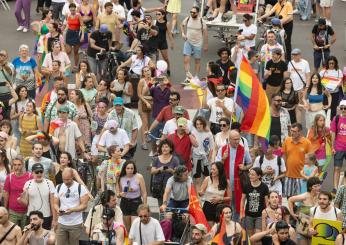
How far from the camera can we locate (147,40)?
27.8m

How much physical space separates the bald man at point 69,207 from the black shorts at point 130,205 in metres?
0.89

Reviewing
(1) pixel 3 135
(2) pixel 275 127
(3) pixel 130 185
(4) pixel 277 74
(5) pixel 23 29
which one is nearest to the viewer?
(3) pixel 130 185

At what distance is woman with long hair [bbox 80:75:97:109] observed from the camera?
23906 millimetres

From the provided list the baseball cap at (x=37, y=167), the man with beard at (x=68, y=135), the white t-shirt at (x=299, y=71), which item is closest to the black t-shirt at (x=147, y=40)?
the white t-shirt at (x=299, y=71)

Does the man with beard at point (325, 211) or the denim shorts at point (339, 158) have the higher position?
the denim shorts at point (339, 158)

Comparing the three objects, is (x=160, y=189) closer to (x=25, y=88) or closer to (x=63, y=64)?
(x=25, y=88)

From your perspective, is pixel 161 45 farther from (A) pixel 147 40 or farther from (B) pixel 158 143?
(B) pixel 158 143

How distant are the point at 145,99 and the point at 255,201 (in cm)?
473

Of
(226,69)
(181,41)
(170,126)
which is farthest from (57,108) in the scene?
(181,41)

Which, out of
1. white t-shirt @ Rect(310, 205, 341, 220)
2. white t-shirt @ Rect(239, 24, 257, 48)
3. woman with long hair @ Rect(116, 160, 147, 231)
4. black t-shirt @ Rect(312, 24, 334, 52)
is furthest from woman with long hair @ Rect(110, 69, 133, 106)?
white t-shirt @ Rect(310, 205, 341, 220)

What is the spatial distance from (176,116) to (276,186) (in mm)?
2246

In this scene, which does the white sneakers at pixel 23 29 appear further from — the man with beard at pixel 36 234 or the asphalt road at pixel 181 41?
the man with beard at pixel 36 234

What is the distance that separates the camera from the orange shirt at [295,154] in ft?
71.1

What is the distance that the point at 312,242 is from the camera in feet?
64.5
